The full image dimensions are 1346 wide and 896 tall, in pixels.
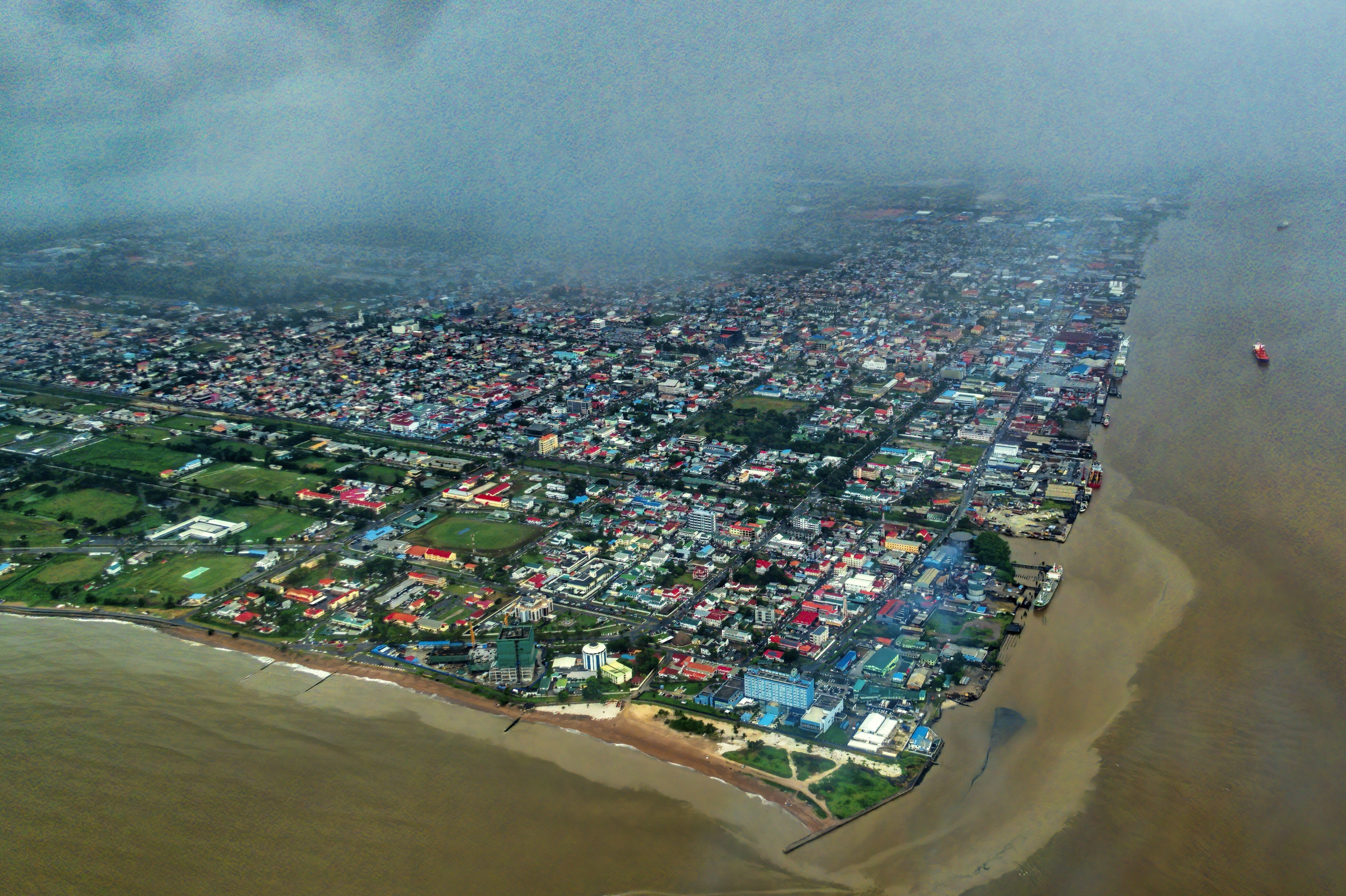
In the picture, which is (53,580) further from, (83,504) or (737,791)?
(737,791)

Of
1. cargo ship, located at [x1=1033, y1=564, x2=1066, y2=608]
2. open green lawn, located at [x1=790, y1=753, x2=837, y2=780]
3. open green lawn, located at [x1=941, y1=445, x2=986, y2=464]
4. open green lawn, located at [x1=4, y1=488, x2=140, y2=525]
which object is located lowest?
open green lawn, located at [x1=4, y1=488, x2=140, y2=525]

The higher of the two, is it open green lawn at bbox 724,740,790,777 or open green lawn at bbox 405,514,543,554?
open green lawn at bbox 405,514,543,554

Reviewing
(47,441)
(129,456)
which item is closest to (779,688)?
(129,456)

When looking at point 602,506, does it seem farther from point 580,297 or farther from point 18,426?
point 580,297

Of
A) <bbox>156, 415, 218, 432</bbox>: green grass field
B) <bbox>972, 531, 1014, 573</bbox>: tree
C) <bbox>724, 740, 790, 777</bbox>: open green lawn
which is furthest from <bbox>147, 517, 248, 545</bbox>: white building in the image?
<bbox>972, 531, 1014, 573</bbox>: tree

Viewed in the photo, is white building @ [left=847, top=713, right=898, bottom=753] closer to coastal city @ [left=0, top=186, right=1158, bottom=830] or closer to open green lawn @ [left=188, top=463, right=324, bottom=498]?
coastal city @ [left=0, top=186, right=1158, bottom=830]

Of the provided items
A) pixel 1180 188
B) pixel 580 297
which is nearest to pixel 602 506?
pixel 580 297
